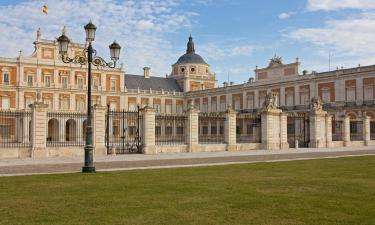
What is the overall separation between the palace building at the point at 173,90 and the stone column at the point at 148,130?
19.2 meters

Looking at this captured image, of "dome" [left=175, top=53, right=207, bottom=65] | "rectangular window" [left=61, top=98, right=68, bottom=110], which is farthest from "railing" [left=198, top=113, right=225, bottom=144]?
"dome" [left=175, top=53, right=207, bottom=65]

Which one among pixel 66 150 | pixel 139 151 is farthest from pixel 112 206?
pixel 139 151

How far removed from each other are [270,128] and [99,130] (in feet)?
38.2

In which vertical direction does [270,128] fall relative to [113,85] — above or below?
below

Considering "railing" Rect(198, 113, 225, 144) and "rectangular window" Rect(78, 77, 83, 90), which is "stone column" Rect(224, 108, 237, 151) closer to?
"railing" Rect(198, 113, 225, 144)

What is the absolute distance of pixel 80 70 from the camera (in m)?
61.2

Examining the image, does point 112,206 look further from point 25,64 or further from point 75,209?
point 25,64

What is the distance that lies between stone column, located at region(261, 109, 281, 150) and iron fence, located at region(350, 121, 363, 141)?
11854mm

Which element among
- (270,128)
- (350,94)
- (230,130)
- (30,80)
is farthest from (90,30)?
(30,80)

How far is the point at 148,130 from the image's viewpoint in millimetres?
23578

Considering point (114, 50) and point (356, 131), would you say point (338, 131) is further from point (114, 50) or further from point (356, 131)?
point (114, 50)

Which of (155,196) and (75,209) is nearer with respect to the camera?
(75,209)

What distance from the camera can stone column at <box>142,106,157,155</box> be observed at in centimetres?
2344

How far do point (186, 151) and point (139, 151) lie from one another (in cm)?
277
